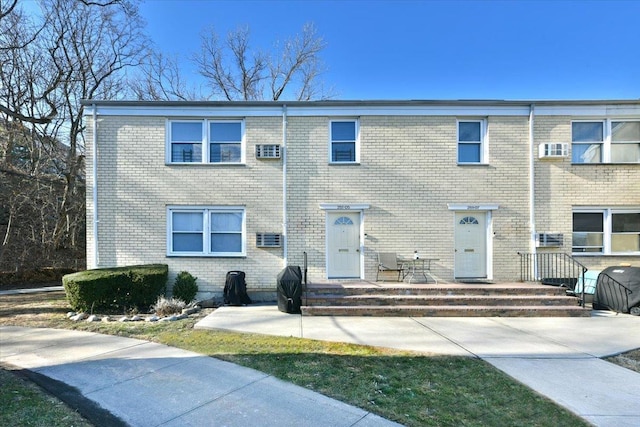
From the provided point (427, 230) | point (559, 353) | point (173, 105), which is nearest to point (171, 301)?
point (173, 105)

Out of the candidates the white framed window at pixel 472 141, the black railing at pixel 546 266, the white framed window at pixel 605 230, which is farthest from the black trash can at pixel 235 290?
the white framed window at pixel 605 230

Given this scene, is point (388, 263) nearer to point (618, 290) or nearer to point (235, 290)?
point (235, 290)

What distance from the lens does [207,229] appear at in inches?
396

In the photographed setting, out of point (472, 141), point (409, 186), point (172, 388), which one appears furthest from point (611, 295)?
point (172, 388)

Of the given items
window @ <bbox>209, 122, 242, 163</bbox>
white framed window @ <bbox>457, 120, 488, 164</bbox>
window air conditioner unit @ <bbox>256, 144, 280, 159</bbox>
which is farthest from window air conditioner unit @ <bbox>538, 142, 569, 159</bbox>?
window @ <bbox>209, 122, 242, 163</bbox>

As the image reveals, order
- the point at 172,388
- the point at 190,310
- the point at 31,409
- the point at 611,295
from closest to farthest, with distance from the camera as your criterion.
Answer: the point at 31,409, the point at 172,388, the point at 190,310, the point at 611,295

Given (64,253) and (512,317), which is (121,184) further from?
(512,317)

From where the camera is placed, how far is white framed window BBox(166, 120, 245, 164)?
33.3 ft

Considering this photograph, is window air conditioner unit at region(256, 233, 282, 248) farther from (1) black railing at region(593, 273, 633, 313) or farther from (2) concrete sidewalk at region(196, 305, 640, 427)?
(1) black railing at region(593, 273, 633, 313)

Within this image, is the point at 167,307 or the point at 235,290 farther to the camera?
the point at 235,290

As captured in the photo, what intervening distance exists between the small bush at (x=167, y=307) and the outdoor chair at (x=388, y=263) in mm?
5452

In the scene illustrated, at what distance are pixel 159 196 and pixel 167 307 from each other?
11.2ft

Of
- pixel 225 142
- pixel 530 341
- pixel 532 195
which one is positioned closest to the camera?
pixel 530 341

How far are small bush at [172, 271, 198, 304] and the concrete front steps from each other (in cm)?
336
